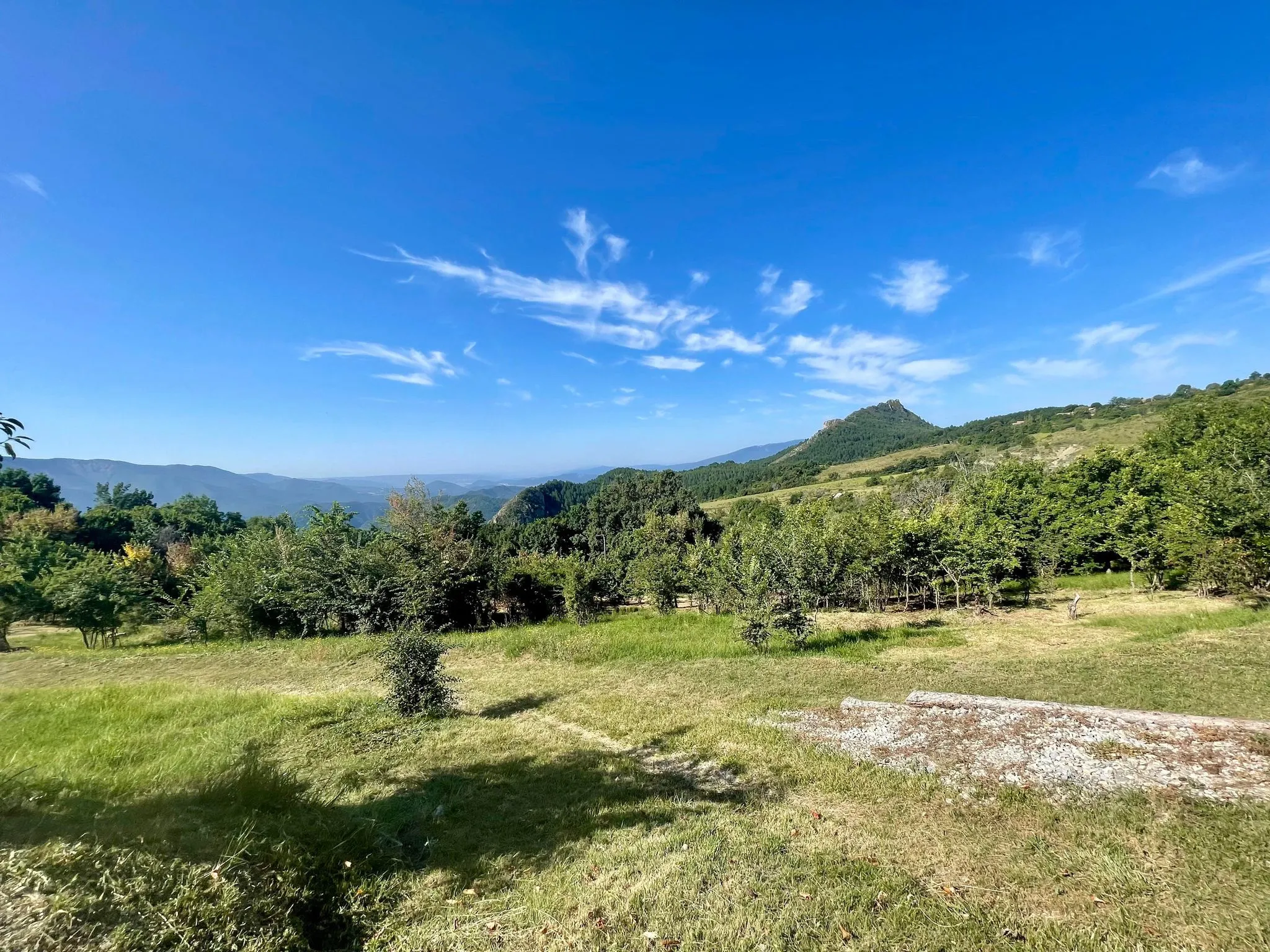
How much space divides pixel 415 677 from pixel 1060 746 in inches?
438

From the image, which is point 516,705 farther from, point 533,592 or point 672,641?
point 533,592

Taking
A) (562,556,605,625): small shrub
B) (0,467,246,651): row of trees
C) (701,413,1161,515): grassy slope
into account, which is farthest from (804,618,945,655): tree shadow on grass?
(701,413,1161,515): grassy slope

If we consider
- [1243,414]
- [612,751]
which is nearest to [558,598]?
[612,751]

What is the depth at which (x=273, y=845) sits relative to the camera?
411cm

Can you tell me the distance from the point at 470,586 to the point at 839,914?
2322 centimetres

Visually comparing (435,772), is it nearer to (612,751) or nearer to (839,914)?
(612,751)

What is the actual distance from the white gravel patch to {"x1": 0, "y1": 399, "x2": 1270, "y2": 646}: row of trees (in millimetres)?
7288

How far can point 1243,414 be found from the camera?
39469 millimetres

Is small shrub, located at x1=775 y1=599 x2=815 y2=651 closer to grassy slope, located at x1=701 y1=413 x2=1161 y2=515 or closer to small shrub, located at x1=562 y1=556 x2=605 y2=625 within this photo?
small shrub, located at x1=562 y1=556 x2=605 y2=625

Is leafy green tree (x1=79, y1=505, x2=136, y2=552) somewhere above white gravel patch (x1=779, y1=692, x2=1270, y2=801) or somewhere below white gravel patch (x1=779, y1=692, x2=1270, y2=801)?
above

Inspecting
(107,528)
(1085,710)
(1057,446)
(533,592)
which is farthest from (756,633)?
(1057,446)

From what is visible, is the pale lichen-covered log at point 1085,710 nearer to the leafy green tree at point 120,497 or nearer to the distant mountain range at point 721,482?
the distant mountain range at point 721,482

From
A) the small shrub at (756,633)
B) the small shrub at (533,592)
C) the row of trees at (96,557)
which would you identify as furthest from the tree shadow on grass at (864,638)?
the row of trees at (96,557)

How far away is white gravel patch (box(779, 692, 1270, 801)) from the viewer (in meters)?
5.57
